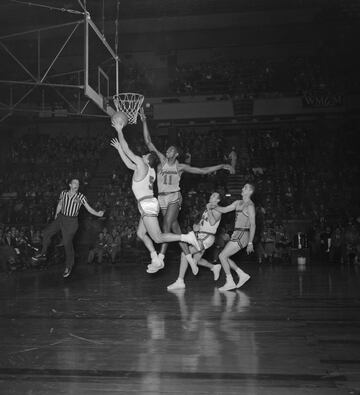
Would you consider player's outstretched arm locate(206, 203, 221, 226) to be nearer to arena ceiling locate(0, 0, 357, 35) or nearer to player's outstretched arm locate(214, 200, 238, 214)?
player's outstretched arm locate(214, 200, 238, 214)

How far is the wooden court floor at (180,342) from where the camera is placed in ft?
7.96

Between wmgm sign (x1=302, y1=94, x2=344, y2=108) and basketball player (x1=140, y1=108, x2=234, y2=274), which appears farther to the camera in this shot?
wmgm sign (x1=302, y1=94, x2=344, y2=108)

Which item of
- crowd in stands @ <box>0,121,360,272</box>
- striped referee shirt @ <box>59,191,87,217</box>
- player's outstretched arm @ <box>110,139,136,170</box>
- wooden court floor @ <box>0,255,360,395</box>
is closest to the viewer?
wooden court floor @ <box>0,255,360,395</box>

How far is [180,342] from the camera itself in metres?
3.20

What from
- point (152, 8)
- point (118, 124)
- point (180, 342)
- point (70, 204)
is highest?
point (152, 8)

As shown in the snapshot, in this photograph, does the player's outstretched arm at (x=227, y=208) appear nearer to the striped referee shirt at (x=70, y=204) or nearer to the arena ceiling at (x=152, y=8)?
the striped referee shirt at (x=70, y=204)

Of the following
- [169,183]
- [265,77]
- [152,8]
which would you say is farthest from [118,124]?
[152,8]

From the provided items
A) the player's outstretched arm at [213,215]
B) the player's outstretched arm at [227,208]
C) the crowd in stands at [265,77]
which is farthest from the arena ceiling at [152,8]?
the player's outstretched arm at [227,208]

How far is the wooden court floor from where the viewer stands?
2.43 m

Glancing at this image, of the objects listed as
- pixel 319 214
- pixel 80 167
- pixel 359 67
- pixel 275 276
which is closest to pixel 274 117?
pixel 359 67

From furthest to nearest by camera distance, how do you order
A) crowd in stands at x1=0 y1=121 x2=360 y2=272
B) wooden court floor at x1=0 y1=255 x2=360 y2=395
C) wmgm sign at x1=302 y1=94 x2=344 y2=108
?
1. wmgm sign at x1=302 y1=94 x2=344 y2=108
2. crowd in stands at x1=0 y1=121 x2=360 y2=272
3. wooden court floor at x1=0 y1=255 x2=360 y2=395

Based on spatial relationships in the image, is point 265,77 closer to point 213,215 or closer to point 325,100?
point 325,100

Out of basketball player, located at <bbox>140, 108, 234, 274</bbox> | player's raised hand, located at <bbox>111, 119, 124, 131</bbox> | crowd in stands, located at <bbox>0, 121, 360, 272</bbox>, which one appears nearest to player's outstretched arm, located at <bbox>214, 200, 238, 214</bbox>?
basketball player, located at <bbox>140, 108, 234, 274</bbox>

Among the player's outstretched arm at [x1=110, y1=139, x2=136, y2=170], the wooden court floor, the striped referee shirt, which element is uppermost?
the player's outstretched arm at [x1=110, y1=139, x2=136, y2=170]
